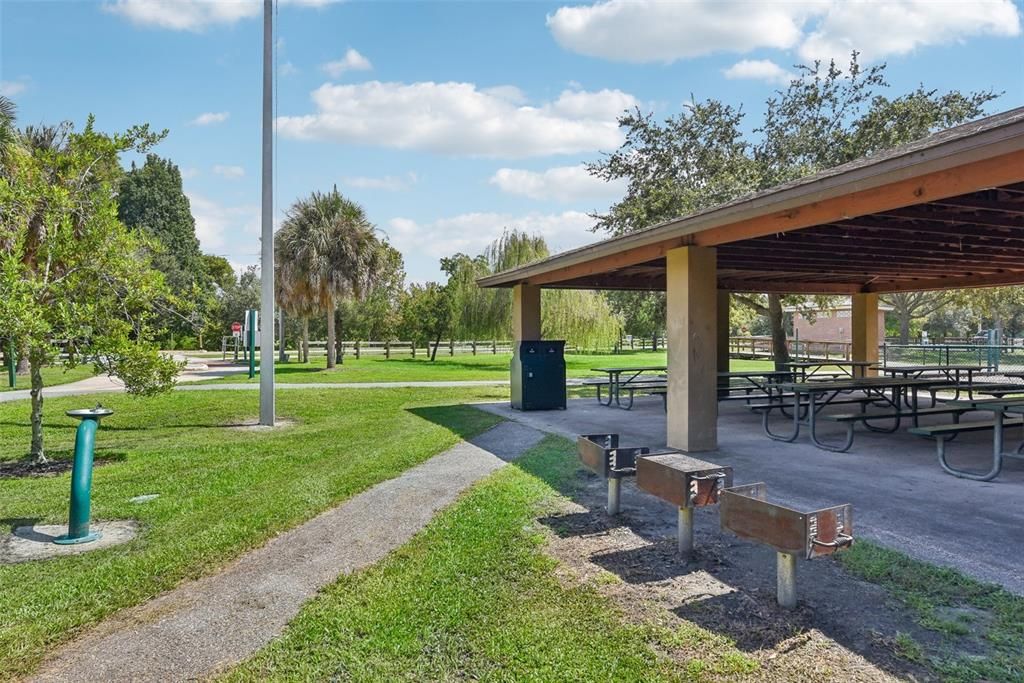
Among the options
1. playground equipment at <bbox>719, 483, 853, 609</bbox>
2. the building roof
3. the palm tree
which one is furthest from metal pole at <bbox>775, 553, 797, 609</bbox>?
the palm tree

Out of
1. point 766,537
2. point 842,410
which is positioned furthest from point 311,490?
point 842,410

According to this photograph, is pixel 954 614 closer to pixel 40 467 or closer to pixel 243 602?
pixel 243 602

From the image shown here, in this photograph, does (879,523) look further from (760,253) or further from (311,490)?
(760,253)

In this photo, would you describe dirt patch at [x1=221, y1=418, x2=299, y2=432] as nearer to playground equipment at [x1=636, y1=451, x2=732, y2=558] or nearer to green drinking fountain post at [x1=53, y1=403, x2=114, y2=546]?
green drinking fountain post at [x1=53, y1=403, x2=114, y2=546]

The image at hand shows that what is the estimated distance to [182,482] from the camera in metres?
6.29

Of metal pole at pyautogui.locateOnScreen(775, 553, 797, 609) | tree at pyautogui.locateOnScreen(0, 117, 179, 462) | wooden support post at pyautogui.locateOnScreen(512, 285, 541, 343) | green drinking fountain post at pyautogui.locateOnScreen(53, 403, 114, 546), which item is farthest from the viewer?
wooden support post at pyautogui.locateOnScreen(512, 285, 541, 343)

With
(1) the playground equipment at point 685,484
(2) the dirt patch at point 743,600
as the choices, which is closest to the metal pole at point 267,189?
(2) the dirt patch at point 743,600

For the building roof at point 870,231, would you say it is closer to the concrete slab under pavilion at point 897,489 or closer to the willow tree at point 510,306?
the concrete slab under pavilion at point 897,489

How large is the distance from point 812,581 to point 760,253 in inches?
252

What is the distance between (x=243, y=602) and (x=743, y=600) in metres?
2.53

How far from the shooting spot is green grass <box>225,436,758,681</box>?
260 centimetres

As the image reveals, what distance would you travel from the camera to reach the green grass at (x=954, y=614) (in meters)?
2.58

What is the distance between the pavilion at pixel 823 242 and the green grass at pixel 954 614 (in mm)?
2354

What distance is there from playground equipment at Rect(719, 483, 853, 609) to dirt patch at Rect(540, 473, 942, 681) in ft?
0.58
